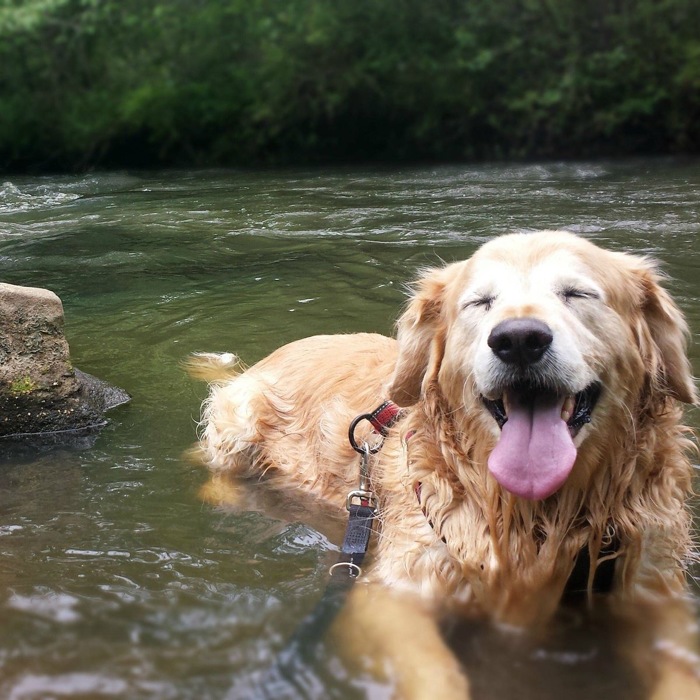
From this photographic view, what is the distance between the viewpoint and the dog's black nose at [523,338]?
105 inches

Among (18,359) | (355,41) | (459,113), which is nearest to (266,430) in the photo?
(18,359)

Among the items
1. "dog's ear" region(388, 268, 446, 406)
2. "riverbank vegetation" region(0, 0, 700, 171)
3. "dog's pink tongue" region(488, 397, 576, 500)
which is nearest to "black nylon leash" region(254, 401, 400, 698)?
"dog's ear" region(388, 268, 446, 406)

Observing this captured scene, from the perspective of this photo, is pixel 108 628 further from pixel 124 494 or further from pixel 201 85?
pixel 201 85

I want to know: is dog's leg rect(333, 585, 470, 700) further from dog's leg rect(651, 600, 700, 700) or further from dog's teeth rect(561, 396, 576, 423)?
dog's teeth rect(561, 396, 576, 423)

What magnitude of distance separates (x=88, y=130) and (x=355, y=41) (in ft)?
25.9

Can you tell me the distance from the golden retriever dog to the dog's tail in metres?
2.21

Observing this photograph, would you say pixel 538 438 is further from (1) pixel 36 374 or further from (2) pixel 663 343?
(1) pixel 36 374

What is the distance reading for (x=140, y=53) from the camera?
25.0m

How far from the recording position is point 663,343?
3.18 meters

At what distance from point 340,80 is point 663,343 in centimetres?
2143

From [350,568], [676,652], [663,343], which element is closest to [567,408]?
[663,343]

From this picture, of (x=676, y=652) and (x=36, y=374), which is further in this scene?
(x=36, y=374)

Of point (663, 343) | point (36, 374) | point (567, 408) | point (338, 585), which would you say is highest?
point (663, 343)

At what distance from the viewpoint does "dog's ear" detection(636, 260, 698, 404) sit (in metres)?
3.09
